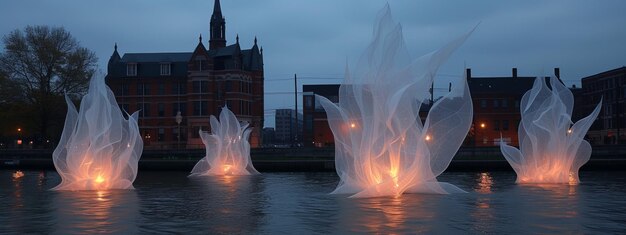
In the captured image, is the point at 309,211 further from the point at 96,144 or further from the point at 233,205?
the point at 96,144

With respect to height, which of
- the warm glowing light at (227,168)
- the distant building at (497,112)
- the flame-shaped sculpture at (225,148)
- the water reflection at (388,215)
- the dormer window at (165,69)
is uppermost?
the dormer window at (165,69)

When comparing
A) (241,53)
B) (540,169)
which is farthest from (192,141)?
(540,169)

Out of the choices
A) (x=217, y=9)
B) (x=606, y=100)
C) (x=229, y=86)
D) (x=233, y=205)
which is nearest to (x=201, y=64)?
(x=229, y=86)

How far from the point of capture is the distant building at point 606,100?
92.8 meters

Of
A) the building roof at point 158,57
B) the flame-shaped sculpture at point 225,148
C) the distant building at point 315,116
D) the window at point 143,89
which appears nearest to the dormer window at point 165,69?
the building roof at point 158,57

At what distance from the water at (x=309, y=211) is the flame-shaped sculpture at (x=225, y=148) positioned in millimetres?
10605

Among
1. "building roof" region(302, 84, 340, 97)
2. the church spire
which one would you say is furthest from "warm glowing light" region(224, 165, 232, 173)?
"building roof" region(302, 84, 340, 97)

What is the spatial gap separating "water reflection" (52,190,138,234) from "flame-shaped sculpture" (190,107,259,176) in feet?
37.1

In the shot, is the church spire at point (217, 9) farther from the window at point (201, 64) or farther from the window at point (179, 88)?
the window at point (179, 88)

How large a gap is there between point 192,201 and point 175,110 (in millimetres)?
62417

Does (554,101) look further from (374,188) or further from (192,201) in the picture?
(192,201)

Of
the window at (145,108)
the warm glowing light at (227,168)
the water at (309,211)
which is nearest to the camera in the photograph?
the water at (309,211)

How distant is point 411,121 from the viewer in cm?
2002

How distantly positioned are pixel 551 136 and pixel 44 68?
53014 mm
